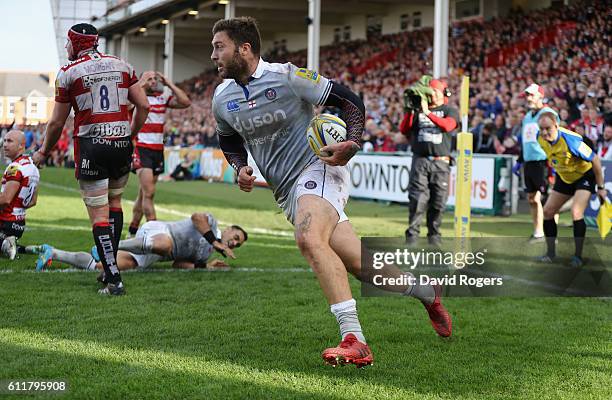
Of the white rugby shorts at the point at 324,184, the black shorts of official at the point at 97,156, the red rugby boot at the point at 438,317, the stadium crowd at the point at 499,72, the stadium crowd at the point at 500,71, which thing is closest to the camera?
the white rugby shorts at the point at 324,184

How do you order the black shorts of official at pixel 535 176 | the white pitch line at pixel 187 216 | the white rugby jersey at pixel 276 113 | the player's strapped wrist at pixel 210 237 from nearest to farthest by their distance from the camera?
the white rugby jersey at pixel 276 113, the player's strapped wrist at pixel 210 237, the black shorts of official at pixel 535 176, the white pitch line at pixel 187 216

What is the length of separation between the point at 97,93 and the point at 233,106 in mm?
2198

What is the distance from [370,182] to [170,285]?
12754 mm

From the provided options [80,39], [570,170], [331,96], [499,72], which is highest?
[499,72]

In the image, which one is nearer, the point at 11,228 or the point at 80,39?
the point at 80,39

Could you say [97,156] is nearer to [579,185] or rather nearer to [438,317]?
[438,317]

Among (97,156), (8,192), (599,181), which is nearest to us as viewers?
(97,156)

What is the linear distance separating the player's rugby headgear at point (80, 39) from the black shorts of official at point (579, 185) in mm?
5402

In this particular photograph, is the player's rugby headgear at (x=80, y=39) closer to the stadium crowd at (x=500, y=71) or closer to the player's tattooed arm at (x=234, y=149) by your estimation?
the player's tattooed arm at (x=234, y=149)

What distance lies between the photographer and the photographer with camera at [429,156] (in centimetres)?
1072

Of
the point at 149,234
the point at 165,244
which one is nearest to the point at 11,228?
the point at 149,234

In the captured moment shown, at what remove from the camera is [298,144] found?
5.22 meters

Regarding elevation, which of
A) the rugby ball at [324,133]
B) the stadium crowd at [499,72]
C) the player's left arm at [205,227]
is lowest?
the player's left arm at [205,227]

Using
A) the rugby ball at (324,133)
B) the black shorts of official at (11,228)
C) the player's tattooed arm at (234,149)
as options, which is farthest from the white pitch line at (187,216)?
the rugby ball at (324,133)
